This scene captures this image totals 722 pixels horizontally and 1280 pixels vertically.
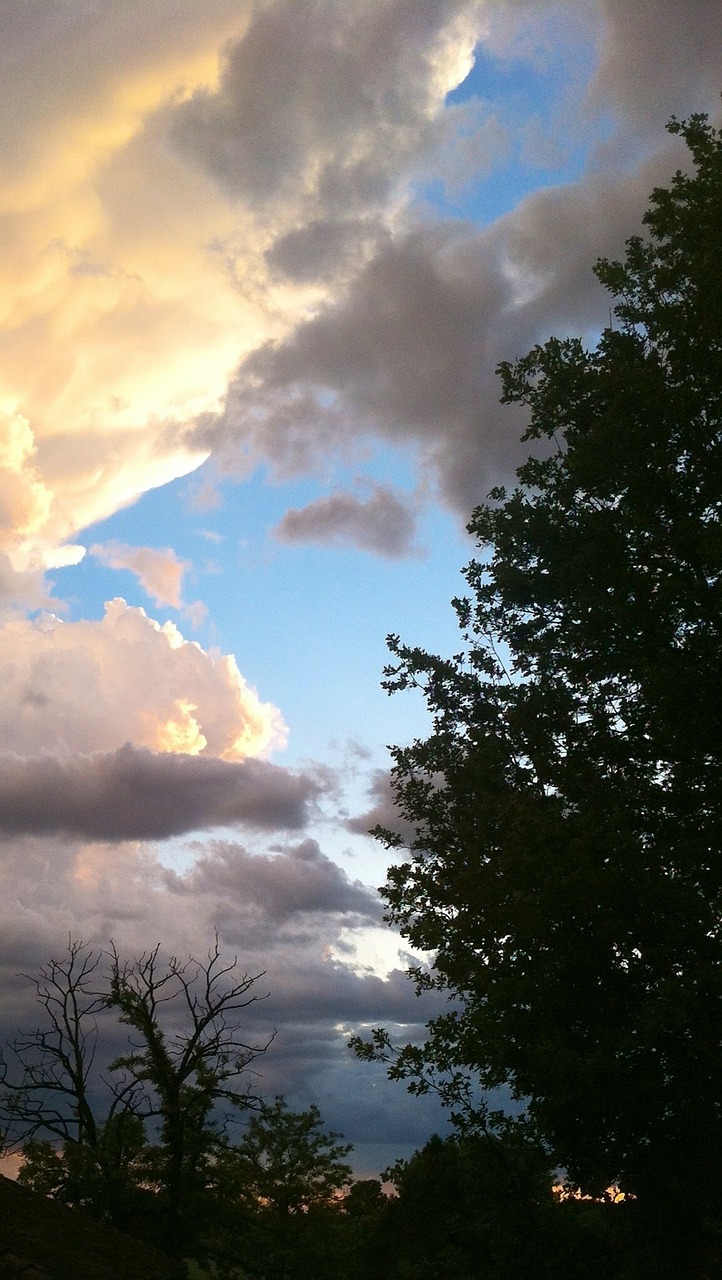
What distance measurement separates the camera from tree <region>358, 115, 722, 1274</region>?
9023 millimetres

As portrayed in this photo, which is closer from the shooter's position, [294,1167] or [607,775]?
[607,775]

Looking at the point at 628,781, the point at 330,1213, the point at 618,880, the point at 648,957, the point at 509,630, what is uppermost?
the point at 509,630

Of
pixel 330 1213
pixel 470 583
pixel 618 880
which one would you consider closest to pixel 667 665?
pixel 618 880

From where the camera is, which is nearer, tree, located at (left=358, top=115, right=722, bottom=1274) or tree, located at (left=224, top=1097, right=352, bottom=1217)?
tree, located at (left=358, top=115, right=722, bottom=1274)

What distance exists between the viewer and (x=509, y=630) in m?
13.2

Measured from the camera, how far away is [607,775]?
11.0 metres

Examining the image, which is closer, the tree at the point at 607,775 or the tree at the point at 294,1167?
the tree at the point at 607,775

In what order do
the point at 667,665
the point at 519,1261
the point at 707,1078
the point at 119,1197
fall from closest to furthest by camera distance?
1. the point at 707,1078
2. the point at 519,1261
3. the point at 667,665
4. the point at 119,1197

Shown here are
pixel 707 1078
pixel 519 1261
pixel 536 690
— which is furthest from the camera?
pixel 536 690

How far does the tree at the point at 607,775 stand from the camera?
9.02 metres

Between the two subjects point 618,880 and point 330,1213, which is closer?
point 618,880

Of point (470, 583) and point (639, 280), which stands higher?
point (639, 280)

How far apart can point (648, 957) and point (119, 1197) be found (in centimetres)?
2035

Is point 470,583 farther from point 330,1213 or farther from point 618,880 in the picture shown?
point 330,1213
